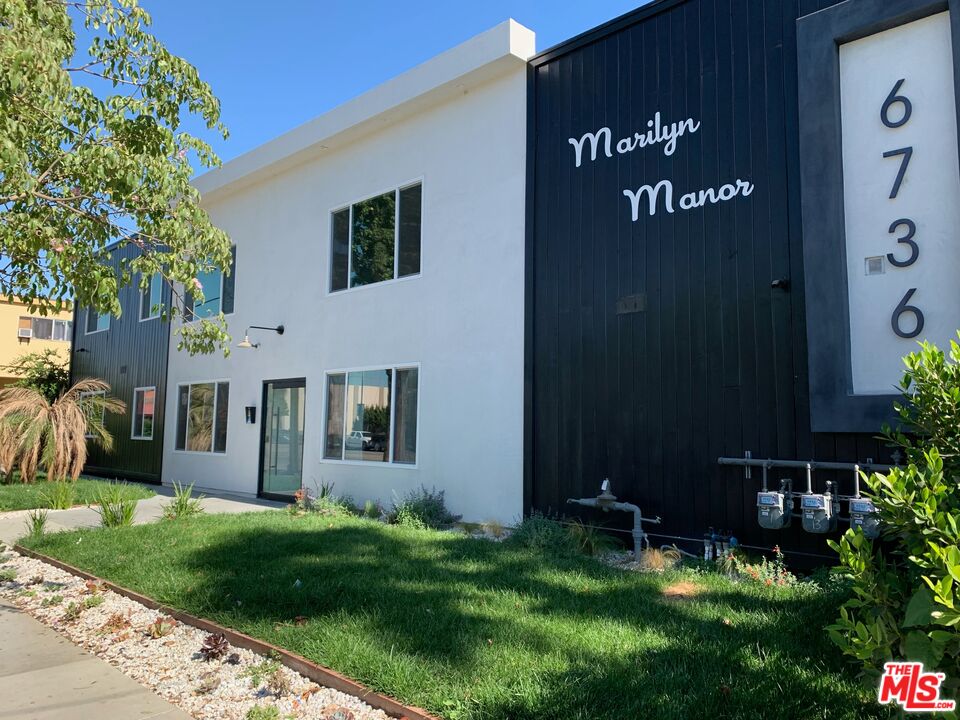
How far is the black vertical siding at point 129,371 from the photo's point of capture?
15.9 metres

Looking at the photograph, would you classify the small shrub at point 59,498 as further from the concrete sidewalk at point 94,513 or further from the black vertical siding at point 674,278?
the black vertical siding at point 674,278

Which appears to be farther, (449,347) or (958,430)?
(449,347)

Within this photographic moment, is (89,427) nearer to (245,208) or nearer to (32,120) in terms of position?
(245,208)

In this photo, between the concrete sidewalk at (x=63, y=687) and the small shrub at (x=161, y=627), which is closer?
the concrete sidewalk at (x=63, y=687)

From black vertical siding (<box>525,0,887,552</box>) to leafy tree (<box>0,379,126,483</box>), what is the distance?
10427 mm

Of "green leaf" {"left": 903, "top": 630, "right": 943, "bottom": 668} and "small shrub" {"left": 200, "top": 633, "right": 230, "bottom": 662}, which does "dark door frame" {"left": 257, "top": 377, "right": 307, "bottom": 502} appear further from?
"green leaf" {"left": 903, "top": 630, "right": 943, "bottom": 668}

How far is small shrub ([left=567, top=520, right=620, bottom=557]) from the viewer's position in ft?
24.1

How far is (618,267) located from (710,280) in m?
1.15

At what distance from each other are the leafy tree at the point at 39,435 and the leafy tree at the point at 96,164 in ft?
27.8

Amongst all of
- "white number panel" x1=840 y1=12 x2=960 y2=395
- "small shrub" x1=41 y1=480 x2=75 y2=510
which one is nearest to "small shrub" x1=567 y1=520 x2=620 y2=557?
"white number panel" x1=840 y1=12 x2=960 y2=395

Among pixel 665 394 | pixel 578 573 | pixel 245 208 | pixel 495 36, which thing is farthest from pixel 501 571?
pixel 245 208

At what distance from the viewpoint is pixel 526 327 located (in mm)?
8797

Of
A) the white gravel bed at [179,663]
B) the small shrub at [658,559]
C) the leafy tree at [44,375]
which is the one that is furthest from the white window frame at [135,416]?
the small shrub at [658,559]

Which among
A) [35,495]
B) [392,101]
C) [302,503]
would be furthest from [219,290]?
[392,101]
